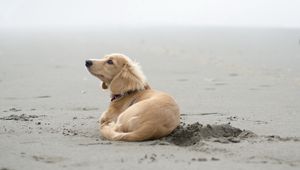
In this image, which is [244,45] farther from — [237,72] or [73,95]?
[73,95]

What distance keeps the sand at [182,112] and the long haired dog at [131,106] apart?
5.6 inches

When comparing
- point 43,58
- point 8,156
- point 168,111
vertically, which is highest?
point 43,58

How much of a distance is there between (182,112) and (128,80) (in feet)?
4.76

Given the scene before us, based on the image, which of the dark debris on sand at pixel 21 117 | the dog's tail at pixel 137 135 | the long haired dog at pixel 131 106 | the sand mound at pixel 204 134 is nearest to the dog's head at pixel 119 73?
the long haired dog at pixel 131 106

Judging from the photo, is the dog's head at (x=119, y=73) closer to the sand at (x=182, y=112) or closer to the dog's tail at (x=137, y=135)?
the sand at (x=182, y=112)

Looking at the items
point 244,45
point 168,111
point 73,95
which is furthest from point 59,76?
point 244,45

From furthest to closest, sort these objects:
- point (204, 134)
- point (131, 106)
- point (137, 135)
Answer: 1. point (131, 106)
2. point (204, 134)
3. point (137, 135)

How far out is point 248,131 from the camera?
6.52 m

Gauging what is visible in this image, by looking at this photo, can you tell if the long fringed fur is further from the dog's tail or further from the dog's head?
the dog's tail

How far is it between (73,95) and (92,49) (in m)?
10.0

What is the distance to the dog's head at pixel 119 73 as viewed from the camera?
6969 mm

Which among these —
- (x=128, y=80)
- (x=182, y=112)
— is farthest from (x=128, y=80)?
(x=182, y=112)

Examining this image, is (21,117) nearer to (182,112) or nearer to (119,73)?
(119,73)

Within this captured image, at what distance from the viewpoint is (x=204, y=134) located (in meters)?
6.30
